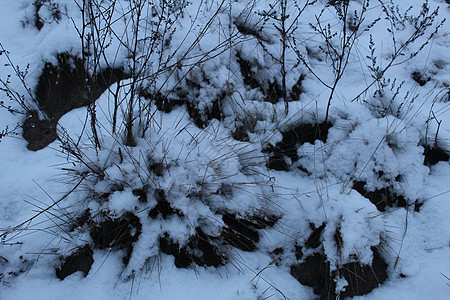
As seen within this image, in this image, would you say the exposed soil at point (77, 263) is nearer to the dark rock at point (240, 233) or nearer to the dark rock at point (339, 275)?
the dark rock at point (240, 233)

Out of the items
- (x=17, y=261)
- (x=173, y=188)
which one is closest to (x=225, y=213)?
(x=173, y=188)

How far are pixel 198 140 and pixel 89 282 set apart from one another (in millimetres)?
1097

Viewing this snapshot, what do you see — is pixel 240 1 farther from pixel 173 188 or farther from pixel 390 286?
pixel 390 286

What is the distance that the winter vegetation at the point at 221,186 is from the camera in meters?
1.65

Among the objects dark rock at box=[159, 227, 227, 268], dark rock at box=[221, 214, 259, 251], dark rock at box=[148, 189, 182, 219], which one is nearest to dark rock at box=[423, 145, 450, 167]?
dark rock at box=[221, 214, 259, 251]

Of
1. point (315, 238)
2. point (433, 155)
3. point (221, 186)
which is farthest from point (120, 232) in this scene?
point (433, 155)

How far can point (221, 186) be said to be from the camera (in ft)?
6.15

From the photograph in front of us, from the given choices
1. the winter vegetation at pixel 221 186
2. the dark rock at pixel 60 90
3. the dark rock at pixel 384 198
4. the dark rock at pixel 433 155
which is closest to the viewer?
the winter vegetation at pixel 221 186

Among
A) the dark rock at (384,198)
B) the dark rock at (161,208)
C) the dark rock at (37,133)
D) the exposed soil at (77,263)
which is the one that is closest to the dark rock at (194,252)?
the dark rock at (161,208)

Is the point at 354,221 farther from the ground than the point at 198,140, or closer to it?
closer to it

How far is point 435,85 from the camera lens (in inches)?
99.9

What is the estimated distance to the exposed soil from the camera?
1.68m

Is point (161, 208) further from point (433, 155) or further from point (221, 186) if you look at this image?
point (433, 155)

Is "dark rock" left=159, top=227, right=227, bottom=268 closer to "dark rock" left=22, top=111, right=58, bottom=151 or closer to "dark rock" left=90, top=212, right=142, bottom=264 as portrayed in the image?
"dark rock" left=90, top=212, right=142, bottom=264
